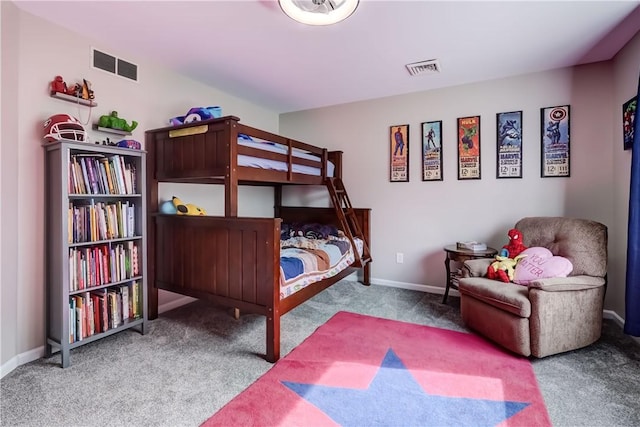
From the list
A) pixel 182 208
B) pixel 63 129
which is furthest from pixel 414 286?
pixel 63 129

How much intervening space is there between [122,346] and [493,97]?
13.0 feet

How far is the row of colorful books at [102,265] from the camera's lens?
6.73 feet

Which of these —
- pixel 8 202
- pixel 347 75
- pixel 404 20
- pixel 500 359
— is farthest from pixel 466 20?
pixel 8 202

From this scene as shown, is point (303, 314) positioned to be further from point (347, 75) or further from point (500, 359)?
point (347, 75)

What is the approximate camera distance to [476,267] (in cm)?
261

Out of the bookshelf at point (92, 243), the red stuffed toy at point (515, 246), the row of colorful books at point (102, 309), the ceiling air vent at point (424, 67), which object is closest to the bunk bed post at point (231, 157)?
the bookshelf at point (92, 243)

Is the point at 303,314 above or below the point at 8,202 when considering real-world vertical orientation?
below

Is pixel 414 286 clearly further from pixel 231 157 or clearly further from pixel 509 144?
pixel 231 157

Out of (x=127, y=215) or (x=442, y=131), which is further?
(x=442, y=131)

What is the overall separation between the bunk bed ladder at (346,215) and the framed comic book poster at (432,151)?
92 centimetres

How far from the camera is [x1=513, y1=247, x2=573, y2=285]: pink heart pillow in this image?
2.27 m

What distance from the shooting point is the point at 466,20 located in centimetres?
213

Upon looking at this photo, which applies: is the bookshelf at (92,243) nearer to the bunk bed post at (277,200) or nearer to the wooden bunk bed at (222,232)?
the wooden bunk bed at (222,232)

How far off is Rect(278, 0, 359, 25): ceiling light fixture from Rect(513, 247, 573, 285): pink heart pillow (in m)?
2.18
